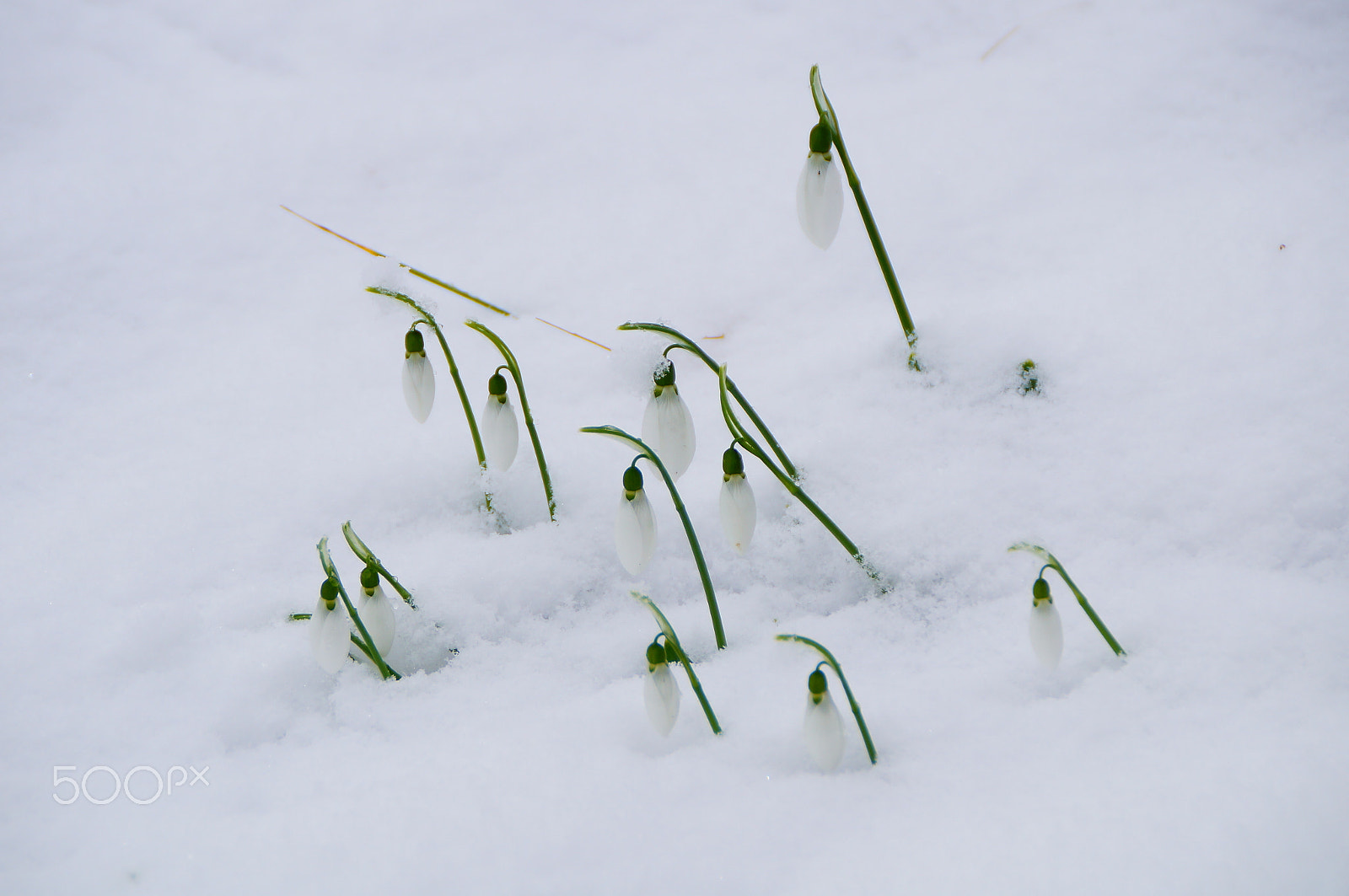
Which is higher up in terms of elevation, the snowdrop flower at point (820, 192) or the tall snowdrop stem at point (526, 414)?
the snowdrop flower at point (820, 192)

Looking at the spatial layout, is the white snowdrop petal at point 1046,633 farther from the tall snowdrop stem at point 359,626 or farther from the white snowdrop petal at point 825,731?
the tall snowdrop stem at point 359,626

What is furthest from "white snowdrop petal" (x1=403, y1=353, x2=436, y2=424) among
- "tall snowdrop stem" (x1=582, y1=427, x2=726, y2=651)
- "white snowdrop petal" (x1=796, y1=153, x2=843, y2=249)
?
"white snowdrop petal" (x1=796, y1=153, x2=843, y2=249)

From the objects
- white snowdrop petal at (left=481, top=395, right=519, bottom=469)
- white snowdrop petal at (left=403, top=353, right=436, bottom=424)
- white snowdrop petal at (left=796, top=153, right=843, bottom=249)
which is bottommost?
white snowdrop petal at (left=481, top=395, right=519, bottom=469)

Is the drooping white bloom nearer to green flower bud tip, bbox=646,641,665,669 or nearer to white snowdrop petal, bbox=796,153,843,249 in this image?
green flower bud tip, bbox=646,641,665,669

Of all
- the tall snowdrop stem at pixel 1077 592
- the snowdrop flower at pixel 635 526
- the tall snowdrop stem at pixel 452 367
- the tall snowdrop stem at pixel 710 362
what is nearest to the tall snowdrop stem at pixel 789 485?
the tall snowdrop stem at pixel 710 362

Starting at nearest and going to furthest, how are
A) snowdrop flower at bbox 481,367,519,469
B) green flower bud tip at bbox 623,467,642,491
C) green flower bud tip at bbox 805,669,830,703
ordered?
green flower bud tip at bbox 805,669,830,703, green flower bud tip at bbox 623,467,642,491, snowdrop flower at bbox 481,367,519,469

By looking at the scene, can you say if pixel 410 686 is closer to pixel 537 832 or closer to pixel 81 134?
pixel 537 832
